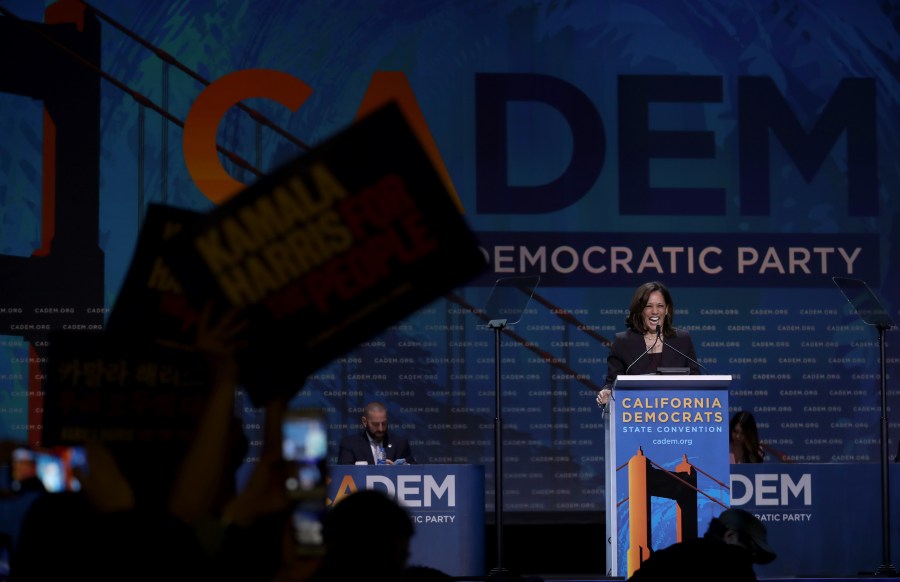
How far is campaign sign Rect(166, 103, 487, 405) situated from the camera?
1.46m

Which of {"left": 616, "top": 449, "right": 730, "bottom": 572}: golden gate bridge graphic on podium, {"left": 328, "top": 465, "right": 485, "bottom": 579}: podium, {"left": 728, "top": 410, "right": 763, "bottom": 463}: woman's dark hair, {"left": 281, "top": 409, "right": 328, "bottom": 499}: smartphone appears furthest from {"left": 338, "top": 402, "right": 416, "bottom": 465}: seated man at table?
{"left": 281, "top": 409, "right": 328, "bottom": 499}: smartphone

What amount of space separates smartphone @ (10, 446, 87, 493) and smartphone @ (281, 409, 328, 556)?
1.00 ft

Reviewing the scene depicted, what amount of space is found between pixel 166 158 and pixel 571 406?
332cm

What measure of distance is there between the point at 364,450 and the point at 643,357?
2091mm

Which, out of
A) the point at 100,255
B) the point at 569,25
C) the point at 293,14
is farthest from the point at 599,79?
the point at 100,255

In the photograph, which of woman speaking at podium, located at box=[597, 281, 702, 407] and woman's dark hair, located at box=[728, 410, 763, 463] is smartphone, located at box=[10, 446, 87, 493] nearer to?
woman speaking at podium, located at box=[597, 281, 702, 407]

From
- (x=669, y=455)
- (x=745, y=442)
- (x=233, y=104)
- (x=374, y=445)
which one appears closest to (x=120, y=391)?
(x=669, y=455)

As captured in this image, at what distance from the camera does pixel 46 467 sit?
5.32 feet

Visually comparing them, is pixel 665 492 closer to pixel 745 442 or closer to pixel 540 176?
pixel 745 442

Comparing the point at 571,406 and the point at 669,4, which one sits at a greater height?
the point at 669,4

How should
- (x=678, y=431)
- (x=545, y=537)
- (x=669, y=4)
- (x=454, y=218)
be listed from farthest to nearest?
(x=669, y=4) < (x=545, y=537) < (x=678, y=431) < (x=454, y=218)

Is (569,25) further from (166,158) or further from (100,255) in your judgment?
(100,255)

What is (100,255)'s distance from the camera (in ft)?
27.7

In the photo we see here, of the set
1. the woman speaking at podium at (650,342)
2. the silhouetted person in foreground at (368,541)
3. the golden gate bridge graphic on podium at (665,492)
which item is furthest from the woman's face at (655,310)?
the silhouetted person in foreground at (368,541)
